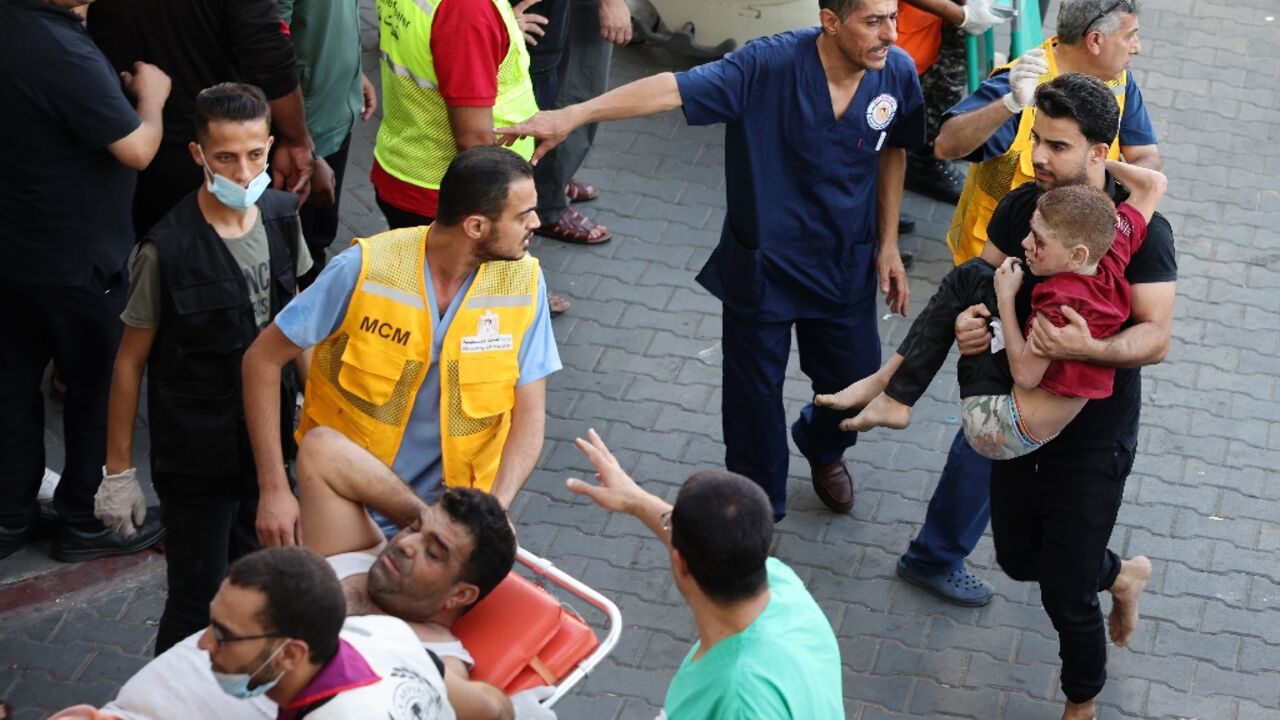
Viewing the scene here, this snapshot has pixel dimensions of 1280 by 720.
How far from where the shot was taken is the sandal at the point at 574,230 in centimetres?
663

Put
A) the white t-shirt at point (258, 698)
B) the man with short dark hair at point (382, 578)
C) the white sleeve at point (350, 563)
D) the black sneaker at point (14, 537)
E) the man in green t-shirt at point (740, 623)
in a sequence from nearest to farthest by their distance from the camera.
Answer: the man in green t-shirt at point (740, 623)
the white t-shirt at point (258, 698)
the man with short dark hair at point (382, 578)
the white sleeve at point (350, 563)
the black sneaker at point (14, 537)

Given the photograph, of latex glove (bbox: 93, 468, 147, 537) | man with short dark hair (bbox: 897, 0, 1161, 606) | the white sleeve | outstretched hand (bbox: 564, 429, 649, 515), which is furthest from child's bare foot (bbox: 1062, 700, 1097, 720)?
latex glove (bbox: 93, 468, 147, 537)

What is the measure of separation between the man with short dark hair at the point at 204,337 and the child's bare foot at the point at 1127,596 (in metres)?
2.44

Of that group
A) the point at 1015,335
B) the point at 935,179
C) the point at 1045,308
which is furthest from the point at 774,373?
the point at 935,179

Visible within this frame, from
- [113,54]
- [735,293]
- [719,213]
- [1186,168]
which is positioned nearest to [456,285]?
[735,293]

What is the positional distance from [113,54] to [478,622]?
93.3 inches

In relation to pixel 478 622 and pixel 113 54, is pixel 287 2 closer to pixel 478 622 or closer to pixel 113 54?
pixel 113 54

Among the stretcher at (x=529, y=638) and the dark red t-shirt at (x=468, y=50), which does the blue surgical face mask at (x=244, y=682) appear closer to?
the stretcher at (x=529, y=638)

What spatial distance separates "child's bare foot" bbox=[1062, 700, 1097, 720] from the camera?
4387 mm

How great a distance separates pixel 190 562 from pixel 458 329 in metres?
1.06

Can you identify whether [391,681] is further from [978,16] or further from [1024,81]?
[978,16]

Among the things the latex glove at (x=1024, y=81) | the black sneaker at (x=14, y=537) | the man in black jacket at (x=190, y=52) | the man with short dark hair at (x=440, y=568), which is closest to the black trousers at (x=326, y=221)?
the man in black jacket at (x=190, y=52)

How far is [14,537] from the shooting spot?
483cm

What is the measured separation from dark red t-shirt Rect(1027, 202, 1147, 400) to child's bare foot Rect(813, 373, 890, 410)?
0.59 m
